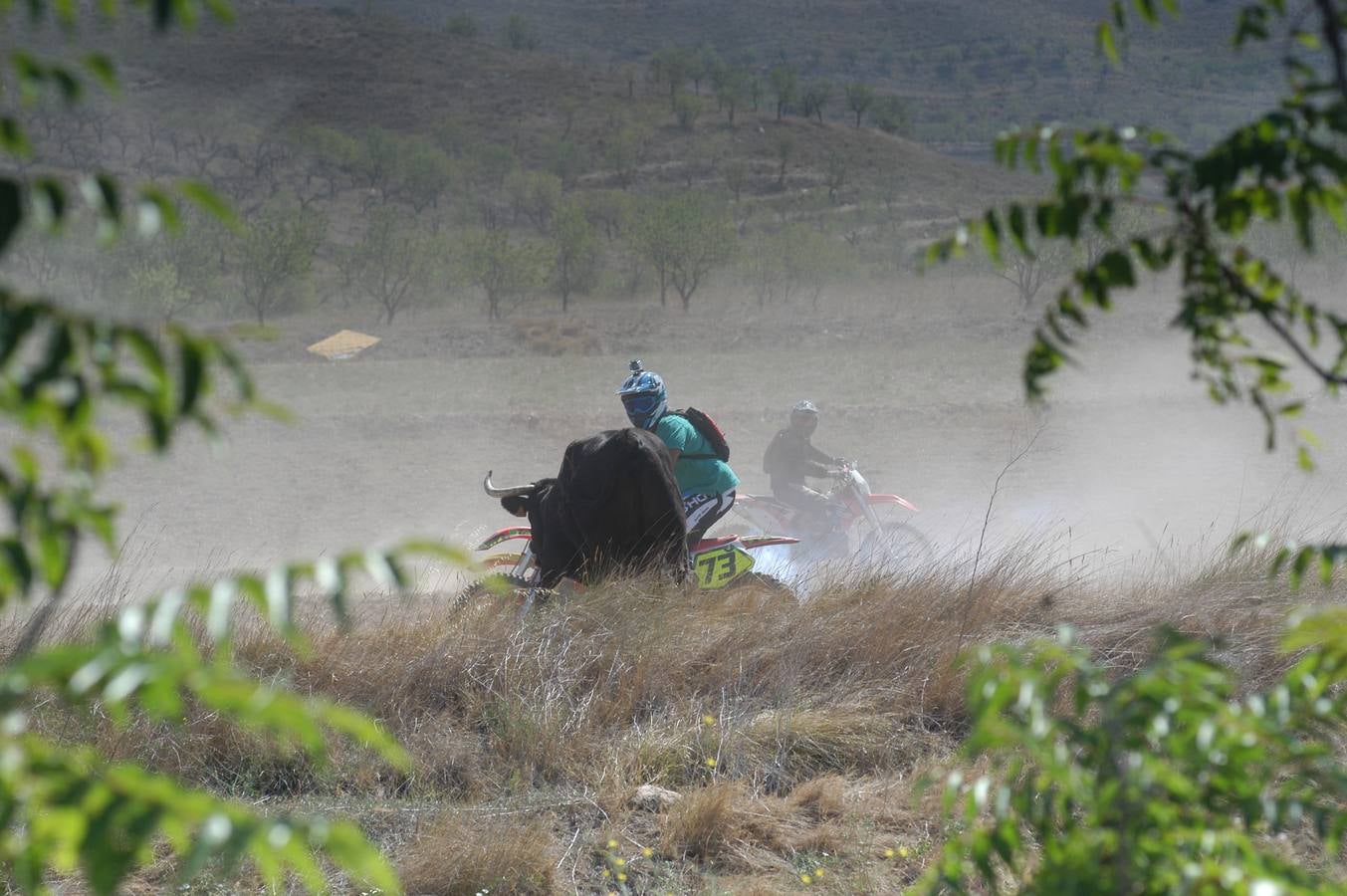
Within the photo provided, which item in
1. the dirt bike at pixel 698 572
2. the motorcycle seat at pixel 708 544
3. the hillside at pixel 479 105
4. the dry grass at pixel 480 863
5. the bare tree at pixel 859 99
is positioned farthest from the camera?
the bare tree at pixel 859 99

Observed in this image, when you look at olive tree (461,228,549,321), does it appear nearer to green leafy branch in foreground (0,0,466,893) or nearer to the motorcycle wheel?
the motorcycle wheel

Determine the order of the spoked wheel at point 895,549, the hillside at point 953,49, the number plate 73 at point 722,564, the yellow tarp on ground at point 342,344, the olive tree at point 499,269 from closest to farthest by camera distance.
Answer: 1. the number plate 73 at point 722,564
2. the spoked wheel at point 895,549
3. the yellow tarp on ground at point 342,344
4. the olive tree at point 499,269
5. the hillside at point 953,49

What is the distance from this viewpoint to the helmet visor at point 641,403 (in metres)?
7.91

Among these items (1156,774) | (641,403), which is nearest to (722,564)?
(641,403)

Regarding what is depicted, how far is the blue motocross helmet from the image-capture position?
7910mm

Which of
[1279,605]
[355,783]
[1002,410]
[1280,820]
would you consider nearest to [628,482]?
[355,783]

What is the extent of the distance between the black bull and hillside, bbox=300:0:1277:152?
189ft

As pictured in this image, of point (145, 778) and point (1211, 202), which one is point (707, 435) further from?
point (145, 778)

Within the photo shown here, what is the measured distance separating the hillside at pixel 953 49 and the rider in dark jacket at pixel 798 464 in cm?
5354

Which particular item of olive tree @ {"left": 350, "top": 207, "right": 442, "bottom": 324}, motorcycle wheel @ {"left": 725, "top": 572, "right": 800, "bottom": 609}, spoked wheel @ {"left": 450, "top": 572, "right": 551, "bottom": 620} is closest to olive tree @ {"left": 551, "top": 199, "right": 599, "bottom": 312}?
olive tree @ {"left": 350, "top": 207, "right": 442, "bottom": 324}

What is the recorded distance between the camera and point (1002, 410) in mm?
19688

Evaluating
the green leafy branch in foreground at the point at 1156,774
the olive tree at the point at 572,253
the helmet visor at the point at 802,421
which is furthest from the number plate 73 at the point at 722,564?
the olive tree at the point at 572,253

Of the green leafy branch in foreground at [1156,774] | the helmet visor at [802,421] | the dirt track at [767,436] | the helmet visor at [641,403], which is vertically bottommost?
the dirt track at [767,436]

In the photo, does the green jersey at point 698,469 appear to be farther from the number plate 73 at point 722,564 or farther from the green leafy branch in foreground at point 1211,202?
the green leafy branch in foreground at point 1211,202
